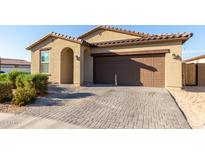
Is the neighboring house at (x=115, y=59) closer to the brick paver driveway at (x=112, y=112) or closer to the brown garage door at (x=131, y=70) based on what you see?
the brown garage door at (x=131, y=70)

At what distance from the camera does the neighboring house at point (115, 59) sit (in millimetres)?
11359

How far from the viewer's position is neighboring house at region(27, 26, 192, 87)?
11.4 meters

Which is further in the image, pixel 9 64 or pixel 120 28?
pixel 9 64

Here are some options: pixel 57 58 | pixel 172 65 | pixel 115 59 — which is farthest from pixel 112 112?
pixel 57 58

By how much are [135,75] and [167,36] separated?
3.70 metres

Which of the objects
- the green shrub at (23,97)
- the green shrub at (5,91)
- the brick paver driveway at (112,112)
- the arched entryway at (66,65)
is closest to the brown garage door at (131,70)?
the arched entryway at (66,65)

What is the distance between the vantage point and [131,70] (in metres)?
13.0

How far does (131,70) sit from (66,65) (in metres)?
5.72

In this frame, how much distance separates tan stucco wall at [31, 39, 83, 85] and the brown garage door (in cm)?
232

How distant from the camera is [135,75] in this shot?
1281cm

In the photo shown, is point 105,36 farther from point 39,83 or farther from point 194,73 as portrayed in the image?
point 39,83
